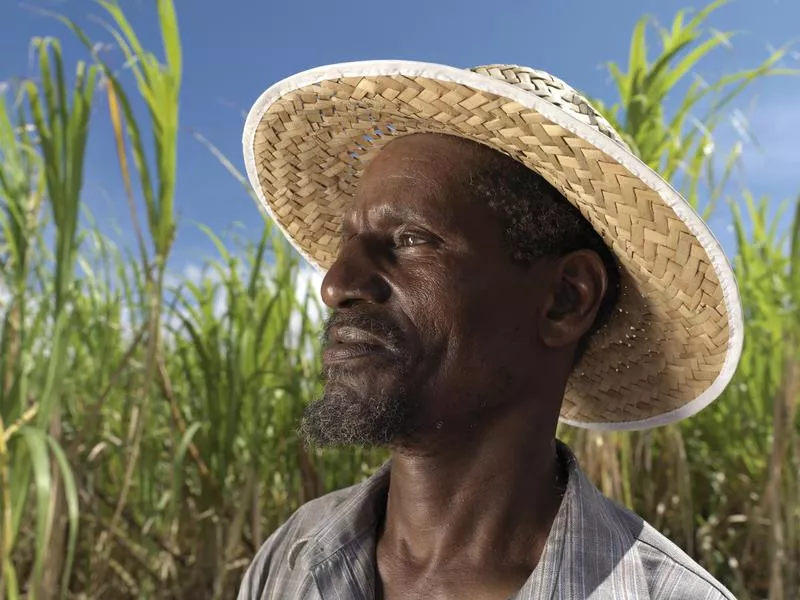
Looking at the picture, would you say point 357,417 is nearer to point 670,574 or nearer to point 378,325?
point 378,325

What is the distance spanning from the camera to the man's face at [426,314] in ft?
3.45

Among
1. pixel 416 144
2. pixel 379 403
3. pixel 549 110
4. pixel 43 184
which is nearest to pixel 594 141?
pixel 549 110

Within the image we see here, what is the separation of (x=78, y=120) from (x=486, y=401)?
1019mm

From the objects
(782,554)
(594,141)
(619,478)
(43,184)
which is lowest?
(782,554)

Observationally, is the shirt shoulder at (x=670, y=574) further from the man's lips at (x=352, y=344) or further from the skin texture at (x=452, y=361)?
the man's lips at (x=352, y=344)

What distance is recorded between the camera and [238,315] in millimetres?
2102

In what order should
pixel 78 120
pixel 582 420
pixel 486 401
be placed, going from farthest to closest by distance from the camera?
1. pixel 78 120
2. pixel 582 420
3. pixel 486 401

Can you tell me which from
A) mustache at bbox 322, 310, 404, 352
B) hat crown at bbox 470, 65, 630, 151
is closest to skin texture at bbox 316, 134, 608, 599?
mustache at bbox 322, 310, 404, 352

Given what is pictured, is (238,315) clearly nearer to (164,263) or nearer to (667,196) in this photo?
(164,263)

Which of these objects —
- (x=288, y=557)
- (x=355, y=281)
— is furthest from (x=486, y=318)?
(x=288, y=557)

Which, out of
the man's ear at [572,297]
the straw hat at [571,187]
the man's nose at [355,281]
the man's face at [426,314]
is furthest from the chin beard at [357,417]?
the straw hat at [571,187]

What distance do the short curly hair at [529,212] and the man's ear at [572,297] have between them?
2 cm

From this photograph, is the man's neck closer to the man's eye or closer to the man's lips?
the man's lips

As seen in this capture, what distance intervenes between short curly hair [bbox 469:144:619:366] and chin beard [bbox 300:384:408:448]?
0.25 metres
